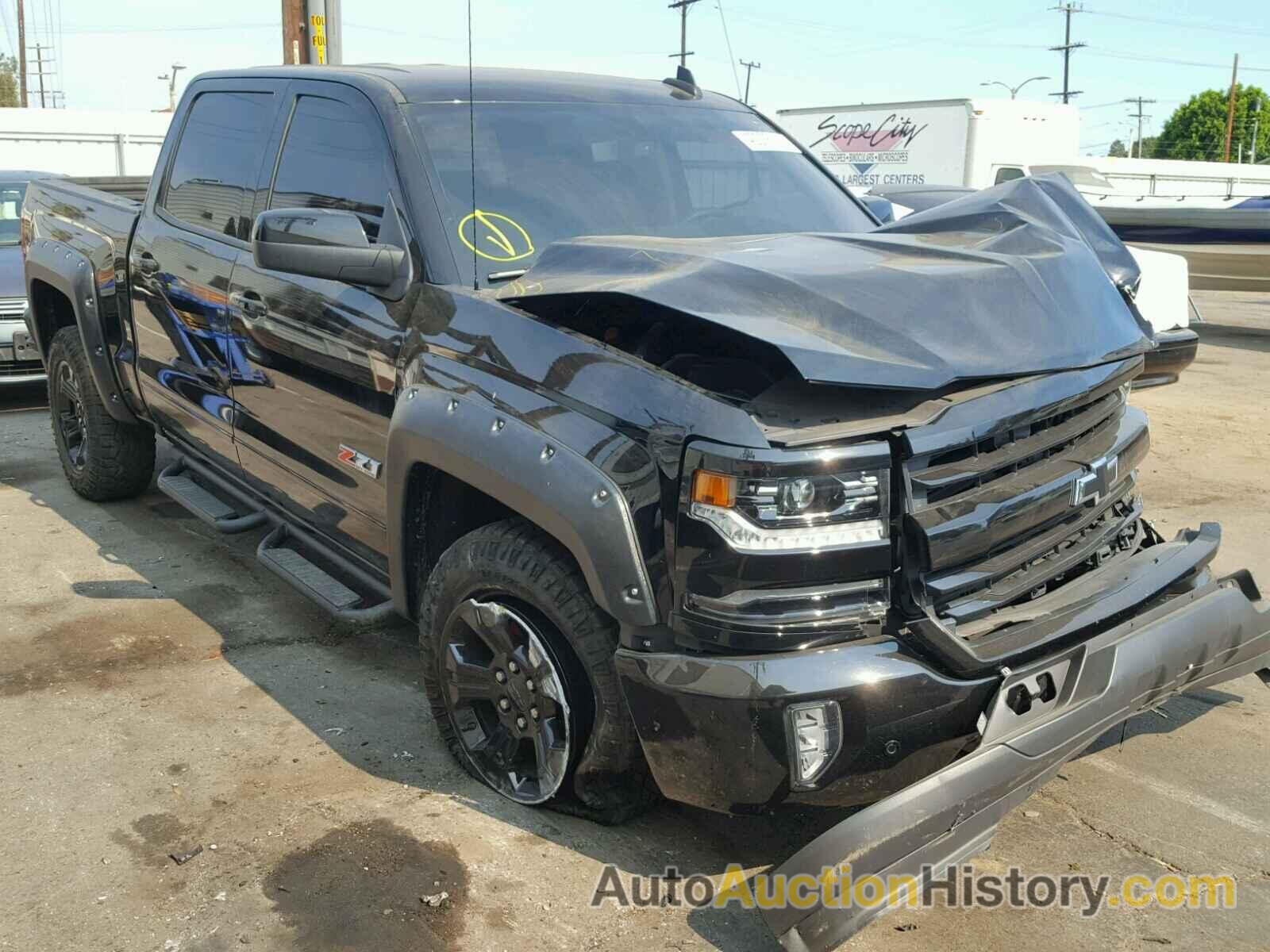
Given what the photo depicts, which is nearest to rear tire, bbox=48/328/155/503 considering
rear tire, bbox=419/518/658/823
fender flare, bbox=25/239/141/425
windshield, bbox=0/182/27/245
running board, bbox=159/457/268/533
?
fender flare, bbox=25/239/141/425

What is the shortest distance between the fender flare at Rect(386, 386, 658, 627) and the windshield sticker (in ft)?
5.58

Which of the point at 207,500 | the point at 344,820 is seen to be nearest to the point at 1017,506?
the point at 344,820

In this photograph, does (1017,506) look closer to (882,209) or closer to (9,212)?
(882,209)

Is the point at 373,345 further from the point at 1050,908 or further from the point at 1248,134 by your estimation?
the point at 1248,134

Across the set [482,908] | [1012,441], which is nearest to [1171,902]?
[1012,441]

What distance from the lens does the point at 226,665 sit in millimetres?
4277

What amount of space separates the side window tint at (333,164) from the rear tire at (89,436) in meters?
2.19

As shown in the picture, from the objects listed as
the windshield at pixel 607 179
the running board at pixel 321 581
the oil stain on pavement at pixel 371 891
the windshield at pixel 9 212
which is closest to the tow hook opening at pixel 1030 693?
the oil stain on pavement at pixel 371 891

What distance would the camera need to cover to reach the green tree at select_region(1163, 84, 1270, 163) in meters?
77.8

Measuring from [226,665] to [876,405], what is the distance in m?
2.72

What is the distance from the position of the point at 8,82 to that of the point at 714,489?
86.5m

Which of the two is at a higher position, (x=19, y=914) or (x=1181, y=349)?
(x=1181, y=349)

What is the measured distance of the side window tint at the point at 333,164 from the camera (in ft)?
11.9

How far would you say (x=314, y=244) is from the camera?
3.25m
